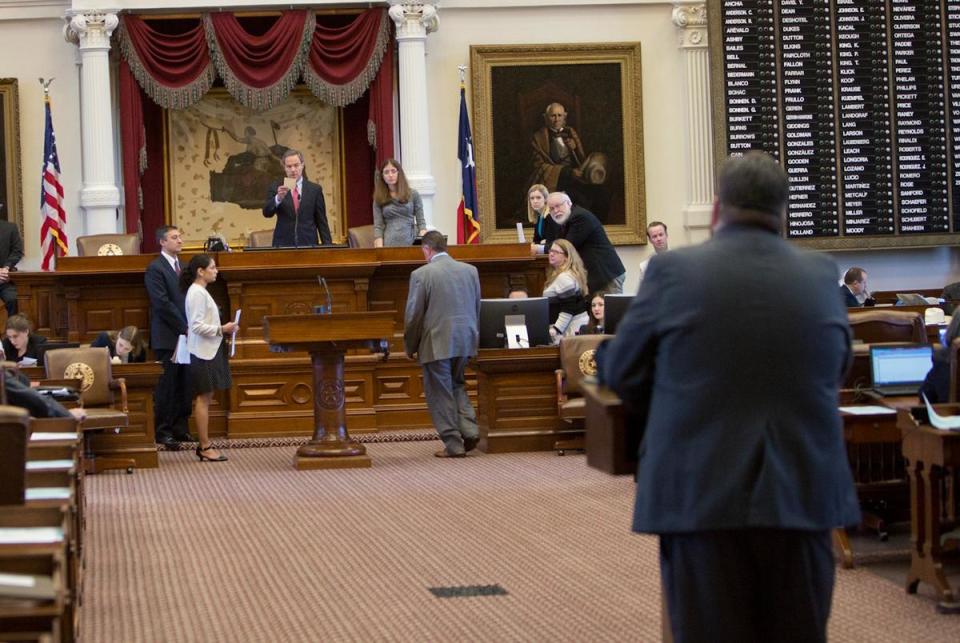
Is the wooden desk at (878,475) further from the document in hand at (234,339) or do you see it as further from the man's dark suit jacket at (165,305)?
the man's dark suit jacket at (165,305)

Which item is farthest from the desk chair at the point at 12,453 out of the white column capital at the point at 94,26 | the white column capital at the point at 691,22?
the white column capital at the point at 691,22

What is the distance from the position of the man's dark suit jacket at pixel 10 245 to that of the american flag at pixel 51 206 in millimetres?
270

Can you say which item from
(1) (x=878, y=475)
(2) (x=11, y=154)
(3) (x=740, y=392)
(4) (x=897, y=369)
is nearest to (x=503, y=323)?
(1) (x=878, y=475)

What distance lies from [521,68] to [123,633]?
11.5m

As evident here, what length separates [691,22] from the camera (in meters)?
16.9

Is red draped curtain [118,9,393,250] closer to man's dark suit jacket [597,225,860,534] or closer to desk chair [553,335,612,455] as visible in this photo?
desk chair [553,335,612,455]

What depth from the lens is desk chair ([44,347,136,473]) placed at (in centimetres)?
1124

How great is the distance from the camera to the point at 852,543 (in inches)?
312

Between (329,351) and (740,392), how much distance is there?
7.88 m

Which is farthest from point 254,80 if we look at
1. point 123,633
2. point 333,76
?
point 123,633

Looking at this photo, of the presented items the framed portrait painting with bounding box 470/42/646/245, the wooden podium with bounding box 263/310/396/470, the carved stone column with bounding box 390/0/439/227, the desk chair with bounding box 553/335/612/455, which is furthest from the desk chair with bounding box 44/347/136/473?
the framed portrait painting with bounding box 470/42/646/245

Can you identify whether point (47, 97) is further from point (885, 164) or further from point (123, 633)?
point (123, 633)

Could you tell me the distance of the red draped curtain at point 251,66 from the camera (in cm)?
1603

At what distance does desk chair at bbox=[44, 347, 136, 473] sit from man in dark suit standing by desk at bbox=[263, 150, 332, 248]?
2.52 meters
